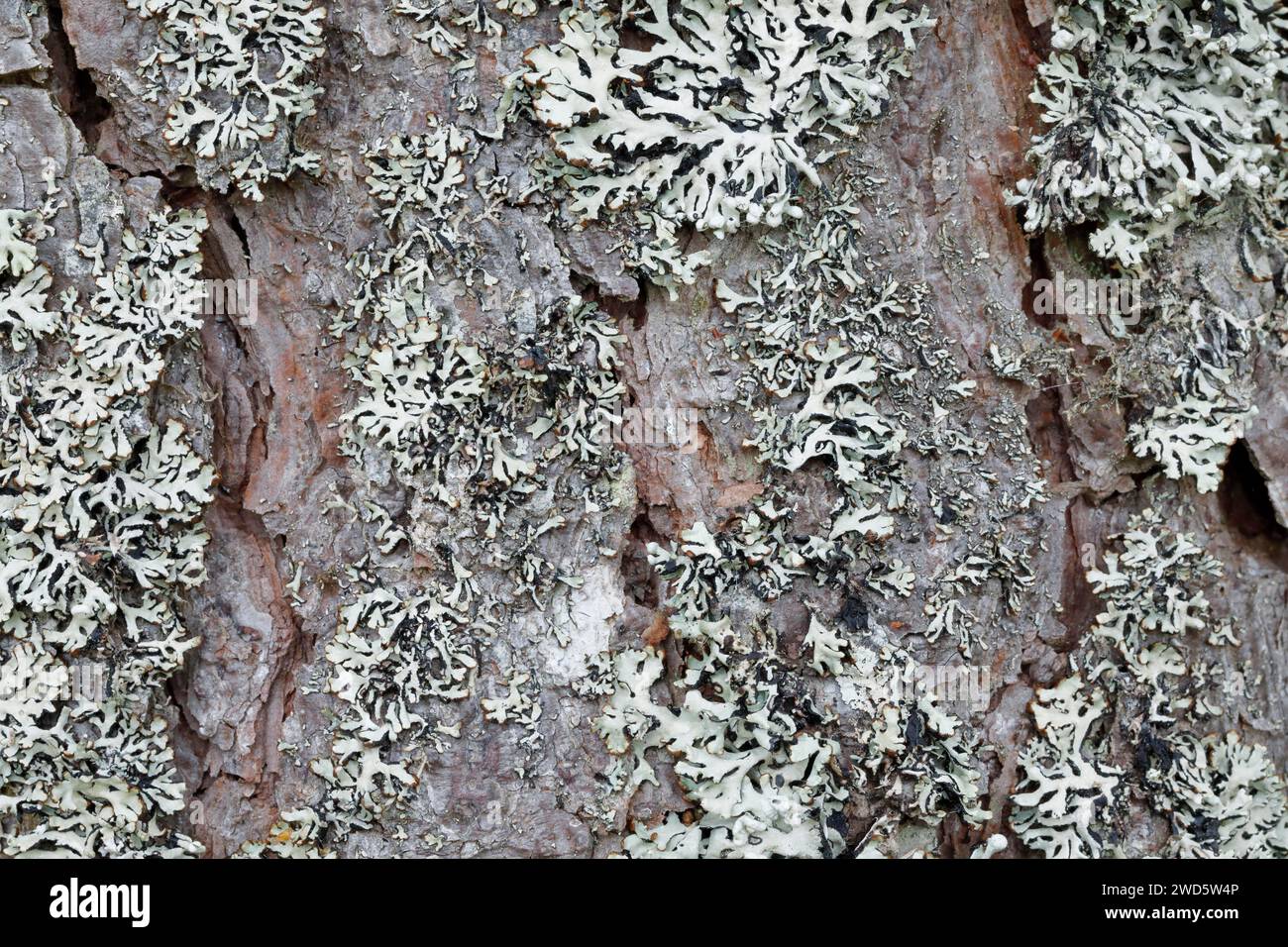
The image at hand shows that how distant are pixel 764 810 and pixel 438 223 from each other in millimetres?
1693

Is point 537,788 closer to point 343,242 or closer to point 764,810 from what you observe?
point 764,810

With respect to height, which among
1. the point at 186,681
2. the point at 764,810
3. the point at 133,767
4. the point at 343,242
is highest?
the point at 343,242

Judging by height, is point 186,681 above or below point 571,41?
below

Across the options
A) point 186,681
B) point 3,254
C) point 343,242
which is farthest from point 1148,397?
point 3,254

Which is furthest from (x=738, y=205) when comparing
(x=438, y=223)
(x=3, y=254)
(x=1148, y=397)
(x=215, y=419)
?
(x=3, y=254)

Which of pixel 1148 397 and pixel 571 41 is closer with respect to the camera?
pixel 571 41

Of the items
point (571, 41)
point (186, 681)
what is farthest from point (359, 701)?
Answer: point (571, 41)

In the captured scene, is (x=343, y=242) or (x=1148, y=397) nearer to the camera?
(x=343, y=242)

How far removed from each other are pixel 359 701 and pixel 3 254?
138cm

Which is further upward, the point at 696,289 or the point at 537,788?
the point at 696,289

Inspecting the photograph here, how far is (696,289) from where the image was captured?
2570 millimetres

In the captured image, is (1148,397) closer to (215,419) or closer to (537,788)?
(537,788)

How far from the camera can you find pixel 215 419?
101 inches

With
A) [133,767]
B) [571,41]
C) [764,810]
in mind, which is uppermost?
[571,41]
